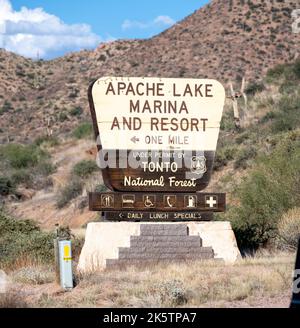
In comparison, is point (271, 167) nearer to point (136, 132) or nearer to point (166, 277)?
point (136, 132)

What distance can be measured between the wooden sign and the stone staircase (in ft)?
3.22

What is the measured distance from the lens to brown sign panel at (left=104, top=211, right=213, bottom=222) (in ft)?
60.7

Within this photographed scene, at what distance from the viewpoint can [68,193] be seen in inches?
1636

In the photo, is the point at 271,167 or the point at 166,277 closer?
the point at 166,277

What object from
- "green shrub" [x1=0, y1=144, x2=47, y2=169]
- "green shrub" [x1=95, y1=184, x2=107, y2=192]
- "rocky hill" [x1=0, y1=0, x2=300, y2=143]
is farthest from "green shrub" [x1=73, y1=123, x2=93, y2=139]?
"green shrub" [x1=95, y1=184, x2=107, y2=192]

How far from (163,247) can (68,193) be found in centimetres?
2371

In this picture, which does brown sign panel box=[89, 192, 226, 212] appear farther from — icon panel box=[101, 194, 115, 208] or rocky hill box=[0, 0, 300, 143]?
rocky hill box=[0, 0, 300, 143]

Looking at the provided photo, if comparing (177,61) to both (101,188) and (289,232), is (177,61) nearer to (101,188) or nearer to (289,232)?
(101,188)

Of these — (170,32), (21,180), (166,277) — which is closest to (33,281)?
(166,277)

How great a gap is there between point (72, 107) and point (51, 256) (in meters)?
54.9

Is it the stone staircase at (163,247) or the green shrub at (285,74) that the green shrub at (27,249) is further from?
the green shrub at (285,74)

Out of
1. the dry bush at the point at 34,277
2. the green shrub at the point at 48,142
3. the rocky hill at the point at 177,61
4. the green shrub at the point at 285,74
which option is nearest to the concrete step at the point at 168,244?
the dry bush at the point at 34,277

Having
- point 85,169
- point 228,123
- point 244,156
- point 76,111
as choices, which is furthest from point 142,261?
point 76,111
